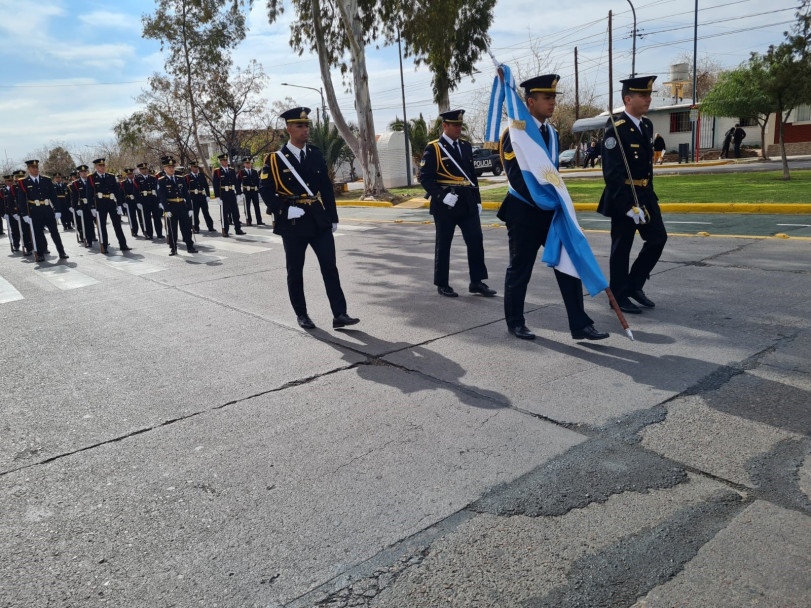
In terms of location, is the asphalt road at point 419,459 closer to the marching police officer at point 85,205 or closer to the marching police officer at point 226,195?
the marching police officer at point 85,205

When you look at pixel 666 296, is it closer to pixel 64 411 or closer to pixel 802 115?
pixel 64 411

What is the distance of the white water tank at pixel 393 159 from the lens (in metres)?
38.9

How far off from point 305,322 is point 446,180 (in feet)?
7.72

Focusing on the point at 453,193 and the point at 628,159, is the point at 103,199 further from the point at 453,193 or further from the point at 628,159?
the point at 628,159

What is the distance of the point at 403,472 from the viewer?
3.47 metres

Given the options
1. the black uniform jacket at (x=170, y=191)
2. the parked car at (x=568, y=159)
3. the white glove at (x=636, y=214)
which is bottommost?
the parked car at (x=568, y=159)

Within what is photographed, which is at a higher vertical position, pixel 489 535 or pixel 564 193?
pixel 564 193

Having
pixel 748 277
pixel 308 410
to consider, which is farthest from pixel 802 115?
pixel 308 410

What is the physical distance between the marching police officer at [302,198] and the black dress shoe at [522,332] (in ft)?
5.26

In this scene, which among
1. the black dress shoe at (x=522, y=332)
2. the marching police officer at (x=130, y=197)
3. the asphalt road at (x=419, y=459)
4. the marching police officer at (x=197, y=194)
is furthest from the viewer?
the marching police officer at (x=130, y=197)

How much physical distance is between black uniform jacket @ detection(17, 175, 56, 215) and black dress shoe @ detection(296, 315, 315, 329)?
9.74 m

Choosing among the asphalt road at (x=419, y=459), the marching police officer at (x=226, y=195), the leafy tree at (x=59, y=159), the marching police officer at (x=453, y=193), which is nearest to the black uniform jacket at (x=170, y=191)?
the marching police officer at (x=226, y=195)

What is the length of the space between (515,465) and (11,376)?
453cm

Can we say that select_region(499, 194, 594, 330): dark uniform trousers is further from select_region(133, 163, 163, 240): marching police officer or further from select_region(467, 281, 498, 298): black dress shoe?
select_region(133, 163, 163, 240): marching police officer
